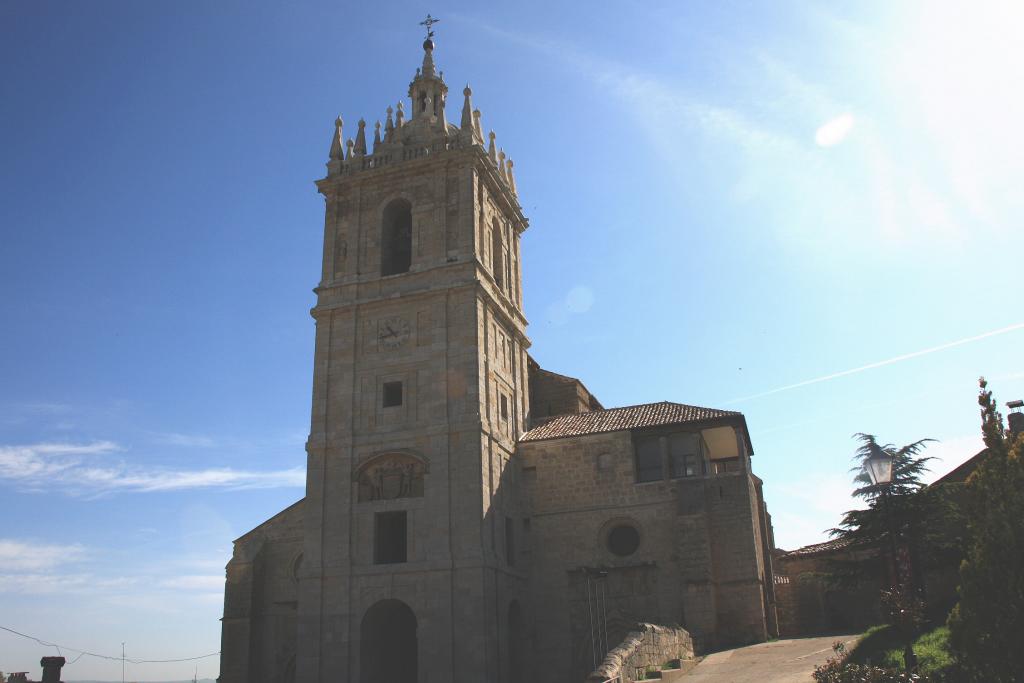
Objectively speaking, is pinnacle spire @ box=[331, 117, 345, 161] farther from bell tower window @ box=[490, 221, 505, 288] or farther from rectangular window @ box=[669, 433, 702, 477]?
rectangular window @ box=[669, 433, 702, 477]

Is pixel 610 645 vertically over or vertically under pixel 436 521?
under

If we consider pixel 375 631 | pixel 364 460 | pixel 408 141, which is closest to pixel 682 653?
pixel 375 631

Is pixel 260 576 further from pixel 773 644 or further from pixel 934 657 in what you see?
pixel 934 657

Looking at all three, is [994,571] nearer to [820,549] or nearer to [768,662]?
[768,662]

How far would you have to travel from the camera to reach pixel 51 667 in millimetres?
20109

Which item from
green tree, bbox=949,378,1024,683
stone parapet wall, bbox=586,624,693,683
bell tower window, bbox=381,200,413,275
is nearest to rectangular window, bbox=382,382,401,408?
bell tower window, bbox=381,200,413,275

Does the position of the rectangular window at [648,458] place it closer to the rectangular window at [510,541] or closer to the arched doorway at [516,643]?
the rectangular window at [510,541]

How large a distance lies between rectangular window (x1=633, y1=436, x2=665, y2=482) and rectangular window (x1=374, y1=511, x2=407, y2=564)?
831cm

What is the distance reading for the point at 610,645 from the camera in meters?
27.6

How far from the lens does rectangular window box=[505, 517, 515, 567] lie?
2884 cm

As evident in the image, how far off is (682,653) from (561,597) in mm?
6041

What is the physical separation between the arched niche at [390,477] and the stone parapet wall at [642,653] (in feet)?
29.6

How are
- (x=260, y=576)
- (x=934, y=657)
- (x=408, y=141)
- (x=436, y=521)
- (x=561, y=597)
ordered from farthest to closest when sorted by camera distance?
(x=408, y=141)
(x=260, y=576)
(x=561, y=597)
(x=436, y=521)
(x=934, y=657)

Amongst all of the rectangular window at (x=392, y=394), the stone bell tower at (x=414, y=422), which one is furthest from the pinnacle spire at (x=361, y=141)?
the rectangular window at (x=392, y=394)
